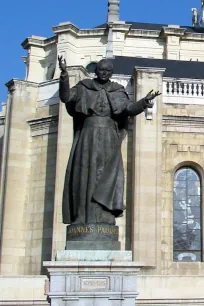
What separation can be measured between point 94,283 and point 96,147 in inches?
67.2

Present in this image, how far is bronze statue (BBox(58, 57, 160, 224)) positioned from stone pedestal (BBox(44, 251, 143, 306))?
2.28ft

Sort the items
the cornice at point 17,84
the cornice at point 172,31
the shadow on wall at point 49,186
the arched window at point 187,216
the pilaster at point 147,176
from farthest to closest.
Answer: the cornice at point 172,31
the cornice at point 17,84
the arched window at point 187,216
the shadow on wall at point 49,186
the pilaster at point 147,176

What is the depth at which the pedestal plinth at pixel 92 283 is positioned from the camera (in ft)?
21.3

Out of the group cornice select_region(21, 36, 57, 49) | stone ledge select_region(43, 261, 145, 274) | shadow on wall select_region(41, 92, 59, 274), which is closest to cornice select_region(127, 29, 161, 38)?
cornice select_region(21, 36, 57, 49)

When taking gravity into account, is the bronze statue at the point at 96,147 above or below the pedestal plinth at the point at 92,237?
above

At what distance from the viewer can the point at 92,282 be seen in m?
6.56

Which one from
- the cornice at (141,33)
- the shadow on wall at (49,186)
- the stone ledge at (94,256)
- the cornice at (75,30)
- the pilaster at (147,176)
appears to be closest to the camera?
the stone ledge at (94,256)

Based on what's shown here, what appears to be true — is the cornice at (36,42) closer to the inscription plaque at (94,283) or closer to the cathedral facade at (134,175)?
the cathedral facade at (134,175)

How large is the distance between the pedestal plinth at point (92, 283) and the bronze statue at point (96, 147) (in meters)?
0.70

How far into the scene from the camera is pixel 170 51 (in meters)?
42.8

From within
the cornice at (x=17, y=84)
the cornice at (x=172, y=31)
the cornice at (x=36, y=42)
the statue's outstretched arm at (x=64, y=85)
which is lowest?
the statue's outstretched arm at (x=64, y=85)

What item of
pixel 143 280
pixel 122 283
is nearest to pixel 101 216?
pixel 122 283

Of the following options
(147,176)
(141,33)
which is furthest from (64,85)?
(141,33)

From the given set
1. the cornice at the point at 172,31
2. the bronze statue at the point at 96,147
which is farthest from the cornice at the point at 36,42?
the bronze statue at the point at 96,147
